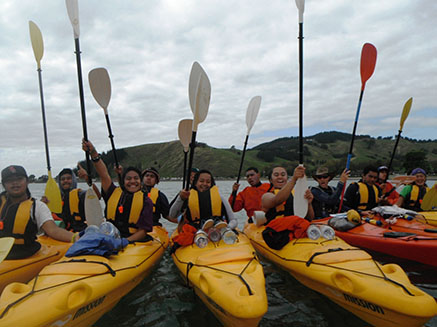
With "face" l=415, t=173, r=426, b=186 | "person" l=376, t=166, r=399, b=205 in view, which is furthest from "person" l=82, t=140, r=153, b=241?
"face" l=415, t=173, r=426, b=186

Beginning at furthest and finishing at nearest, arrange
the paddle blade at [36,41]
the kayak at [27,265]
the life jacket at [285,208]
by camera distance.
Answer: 1. the paddle blade at [36,41]
2. the life jacket at [285,208]
3. the kayak at [27,265]

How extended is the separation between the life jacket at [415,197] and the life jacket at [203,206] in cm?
497

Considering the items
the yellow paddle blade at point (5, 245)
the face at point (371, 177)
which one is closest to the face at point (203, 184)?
the yellow paddle blade at point (5, 245)

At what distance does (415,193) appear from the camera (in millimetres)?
6441

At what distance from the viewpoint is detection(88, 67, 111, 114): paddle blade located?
4914mm

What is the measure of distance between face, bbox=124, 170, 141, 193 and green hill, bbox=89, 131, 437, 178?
60465 millimetres

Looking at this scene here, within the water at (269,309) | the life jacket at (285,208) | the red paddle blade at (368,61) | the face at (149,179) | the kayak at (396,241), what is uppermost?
the red paddle blade at (368,61)

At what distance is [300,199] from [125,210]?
2.63 meters

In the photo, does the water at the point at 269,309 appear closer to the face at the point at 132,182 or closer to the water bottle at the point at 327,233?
the water bottle at the point at 327,233

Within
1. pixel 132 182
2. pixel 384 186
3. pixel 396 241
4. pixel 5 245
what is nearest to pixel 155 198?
pixel 132 182

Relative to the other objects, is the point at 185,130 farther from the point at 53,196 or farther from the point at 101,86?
the point at 53,196

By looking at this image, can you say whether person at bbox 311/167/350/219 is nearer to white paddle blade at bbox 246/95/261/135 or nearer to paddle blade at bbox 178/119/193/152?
white paddle blade at bbox 246/95/261/135

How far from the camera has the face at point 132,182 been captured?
4133 mm

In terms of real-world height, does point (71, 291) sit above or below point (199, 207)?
below
